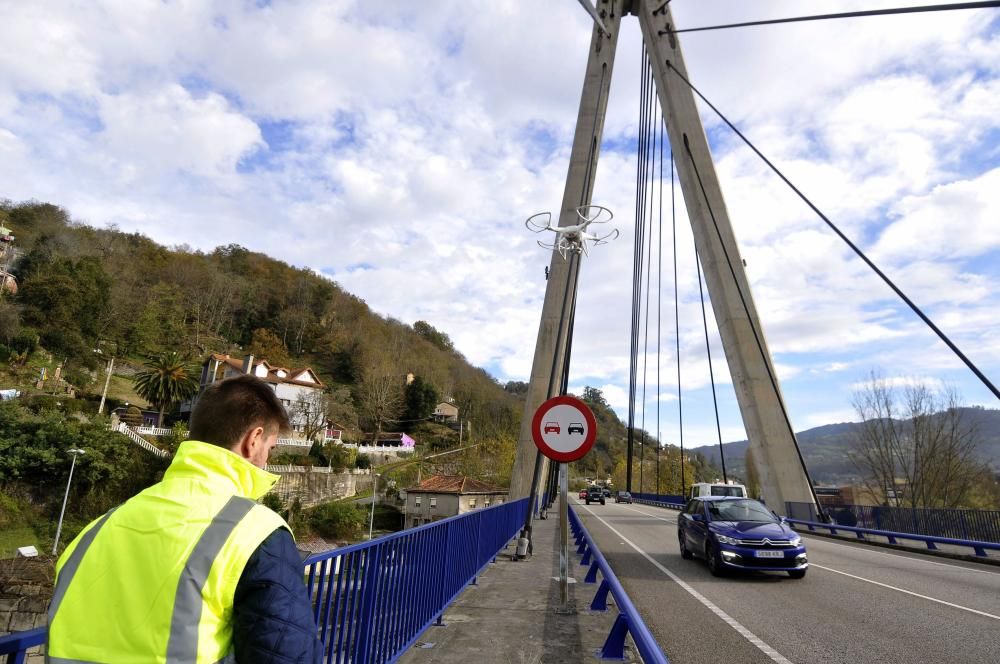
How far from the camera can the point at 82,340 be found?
53.0 m

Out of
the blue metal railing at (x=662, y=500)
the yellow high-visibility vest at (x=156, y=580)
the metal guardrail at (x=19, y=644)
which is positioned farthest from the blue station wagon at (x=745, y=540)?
the blue metal railing at (x=662, y=500)

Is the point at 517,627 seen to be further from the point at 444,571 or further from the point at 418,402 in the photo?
the point at 418,402

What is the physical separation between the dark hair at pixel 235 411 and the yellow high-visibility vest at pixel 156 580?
11.3 inches

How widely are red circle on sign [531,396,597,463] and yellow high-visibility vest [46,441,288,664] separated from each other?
5.05 meters

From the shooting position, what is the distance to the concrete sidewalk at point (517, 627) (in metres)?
4.59

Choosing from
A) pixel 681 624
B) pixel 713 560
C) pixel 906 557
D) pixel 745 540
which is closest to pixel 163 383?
pixel 713 560

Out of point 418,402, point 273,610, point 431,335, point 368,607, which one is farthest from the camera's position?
point 431,335

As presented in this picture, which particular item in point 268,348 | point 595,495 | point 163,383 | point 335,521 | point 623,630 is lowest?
point 335,521

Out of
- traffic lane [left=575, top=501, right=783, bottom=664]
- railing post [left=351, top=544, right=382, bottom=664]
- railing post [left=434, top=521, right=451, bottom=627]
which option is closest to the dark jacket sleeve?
railing post [left=351, top=544, right=382, bottom=664]

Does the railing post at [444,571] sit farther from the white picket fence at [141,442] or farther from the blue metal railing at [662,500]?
the white picket fence at [141,442]

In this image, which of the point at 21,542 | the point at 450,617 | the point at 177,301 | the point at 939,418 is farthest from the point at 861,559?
the point at 177,301

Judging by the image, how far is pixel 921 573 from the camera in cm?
1003

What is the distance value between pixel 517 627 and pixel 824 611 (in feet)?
13.7

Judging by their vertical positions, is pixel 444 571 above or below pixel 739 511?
below
